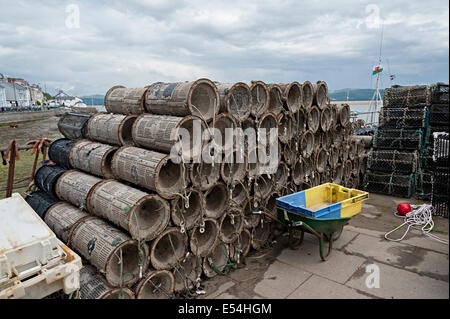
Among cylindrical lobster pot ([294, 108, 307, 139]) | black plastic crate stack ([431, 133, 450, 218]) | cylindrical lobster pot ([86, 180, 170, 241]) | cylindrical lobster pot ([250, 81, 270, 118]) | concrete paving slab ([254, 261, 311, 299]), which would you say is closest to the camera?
cylindrical lobster pot ([86, 180, 170, 241])

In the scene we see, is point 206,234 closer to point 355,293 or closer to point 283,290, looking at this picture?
point 283,290

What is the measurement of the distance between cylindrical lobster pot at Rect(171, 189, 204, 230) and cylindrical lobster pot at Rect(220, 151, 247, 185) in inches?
24.7

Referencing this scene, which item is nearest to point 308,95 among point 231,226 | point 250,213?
point 250,213

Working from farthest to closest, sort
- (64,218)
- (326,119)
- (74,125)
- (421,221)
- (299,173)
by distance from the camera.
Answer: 1. (326,119)
2. (299,173)
3. (421,221)
4. (74,125)
5. (64,218)

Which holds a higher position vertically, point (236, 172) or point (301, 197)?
point (236, 172)

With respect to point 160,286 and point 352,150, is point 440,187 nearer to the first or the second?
point 352,150

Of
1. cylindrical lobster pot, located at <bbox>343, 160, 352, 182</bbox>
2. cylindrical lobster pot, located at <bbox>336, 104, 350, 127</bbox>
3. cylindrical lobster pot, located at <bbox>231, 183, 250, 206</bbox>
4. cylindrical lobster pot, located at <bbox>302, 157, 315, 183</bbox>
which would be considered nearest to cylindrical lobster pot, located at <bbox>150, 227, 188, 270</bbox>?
cylindrical lobster pot, located at <bbox>231, 183, 250, 206</bbox>

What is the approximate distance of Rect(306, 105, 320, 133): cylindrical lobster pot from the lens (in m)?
7.25

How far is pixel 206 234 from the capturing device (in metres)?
5.41

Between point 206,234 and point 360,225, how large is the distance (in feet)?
13.7

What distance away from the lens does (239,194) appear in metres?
5.98

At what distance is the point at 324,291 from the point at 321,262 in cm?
93

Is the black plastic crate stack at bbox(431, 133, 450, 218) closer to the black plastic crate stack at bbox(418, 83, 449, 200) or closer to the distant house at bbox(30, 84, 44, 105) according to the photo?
the black plastic crate stack at bbox(418, 83, 449, 200)
